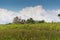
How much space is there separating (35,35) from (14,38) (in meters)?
2.43

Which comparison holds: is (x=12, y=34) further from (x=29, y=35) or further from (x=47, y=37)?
(x=47, y=37)

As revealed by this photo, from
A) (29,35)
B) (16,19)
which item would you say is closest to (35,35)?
(29,35)

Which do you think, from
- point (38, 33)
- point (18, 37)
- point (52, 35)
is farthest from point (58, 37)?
point (18, 37)

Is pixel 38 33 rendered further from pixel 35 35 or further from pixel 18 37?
pixel 18 37

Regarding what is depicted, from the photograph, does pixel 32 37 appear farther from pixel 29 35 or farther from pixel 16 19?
pixel 16 19

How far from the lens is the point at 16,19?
71688mm

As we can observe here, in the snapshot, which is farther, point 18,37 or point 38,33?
point 38,33

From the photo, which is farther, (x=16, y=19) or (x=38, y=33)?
(x=16, y=19)

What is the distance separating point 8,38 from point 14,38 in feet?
2.33

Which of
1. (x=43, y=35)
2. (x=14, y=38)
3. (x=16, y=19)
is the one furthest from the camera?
(x=16, y=19)

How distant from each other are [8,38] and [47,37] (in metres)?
3.97

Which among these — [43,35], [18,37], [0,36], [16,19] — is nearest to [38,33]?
[43,35]

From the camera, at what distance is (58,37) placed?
22.3 m

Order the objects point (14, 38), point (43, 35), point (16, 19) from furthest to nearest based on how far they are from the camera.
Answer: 1. point (16, 19)
2. point (43, 35)
3. point (14, 38)
